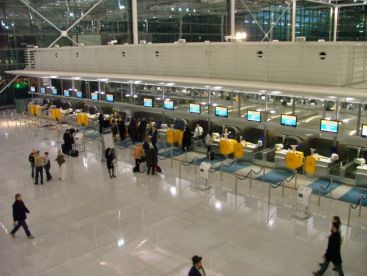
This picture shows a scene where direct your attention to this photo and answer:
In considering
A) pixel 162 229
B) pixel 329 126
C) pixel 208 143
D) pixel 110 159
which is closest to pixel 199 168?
pixel 208 143

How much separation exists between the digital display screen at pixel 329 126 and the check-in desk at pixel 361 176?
5.13ft

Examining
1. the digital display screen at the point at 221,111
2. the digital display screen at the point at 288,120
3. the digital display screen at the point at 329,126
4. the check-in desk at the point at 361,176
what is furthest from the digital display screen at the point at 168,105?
the check-in desk at the point at 361,176

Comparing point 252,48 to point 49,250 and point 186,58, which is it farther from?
point 49,250

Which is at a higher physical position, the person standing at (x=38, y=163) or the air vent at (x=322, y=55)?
the air vent at (x=322, y=55)

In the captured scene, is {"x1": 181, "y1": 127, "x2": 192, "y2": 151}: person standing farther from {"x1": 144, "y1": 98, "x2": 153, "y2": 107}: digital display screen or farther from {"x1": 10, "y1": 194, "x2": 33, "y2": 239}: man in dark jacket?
{"x1": 10, "y1": 194, "x2": 33, "y2": 239}: man in dark jacket

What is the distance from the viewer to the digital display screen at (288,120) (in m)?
16.1

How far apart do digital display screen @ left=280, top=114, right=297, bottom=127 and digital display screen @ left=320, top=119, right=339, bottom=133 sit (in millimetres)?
1161

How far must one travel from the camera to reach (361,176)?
1470 centimetres

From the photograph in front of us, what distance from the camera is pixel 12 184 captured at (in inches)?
615

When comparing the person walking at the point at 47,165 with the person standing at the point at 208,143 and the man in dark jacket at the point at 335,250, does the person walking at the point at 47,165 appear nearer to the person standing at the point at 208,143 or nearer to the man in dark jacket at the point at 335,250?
the person standing at the point at 208,143

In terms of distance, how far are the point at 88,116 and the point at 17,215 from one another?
1577cm

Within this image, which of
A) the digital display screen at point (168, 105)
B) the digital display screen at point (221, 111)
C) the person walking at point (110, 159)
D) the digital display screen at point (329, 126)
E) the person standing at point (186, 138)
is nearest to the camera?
the digital display screen at point (329, 126)

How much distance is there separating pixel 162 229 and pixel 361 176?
24.9ft

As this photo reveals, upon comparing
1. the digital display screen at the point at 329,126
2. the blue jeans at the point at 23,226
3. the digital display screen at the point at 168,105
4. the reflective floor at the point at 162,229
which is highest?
the digital display screen at the point at 168,105
